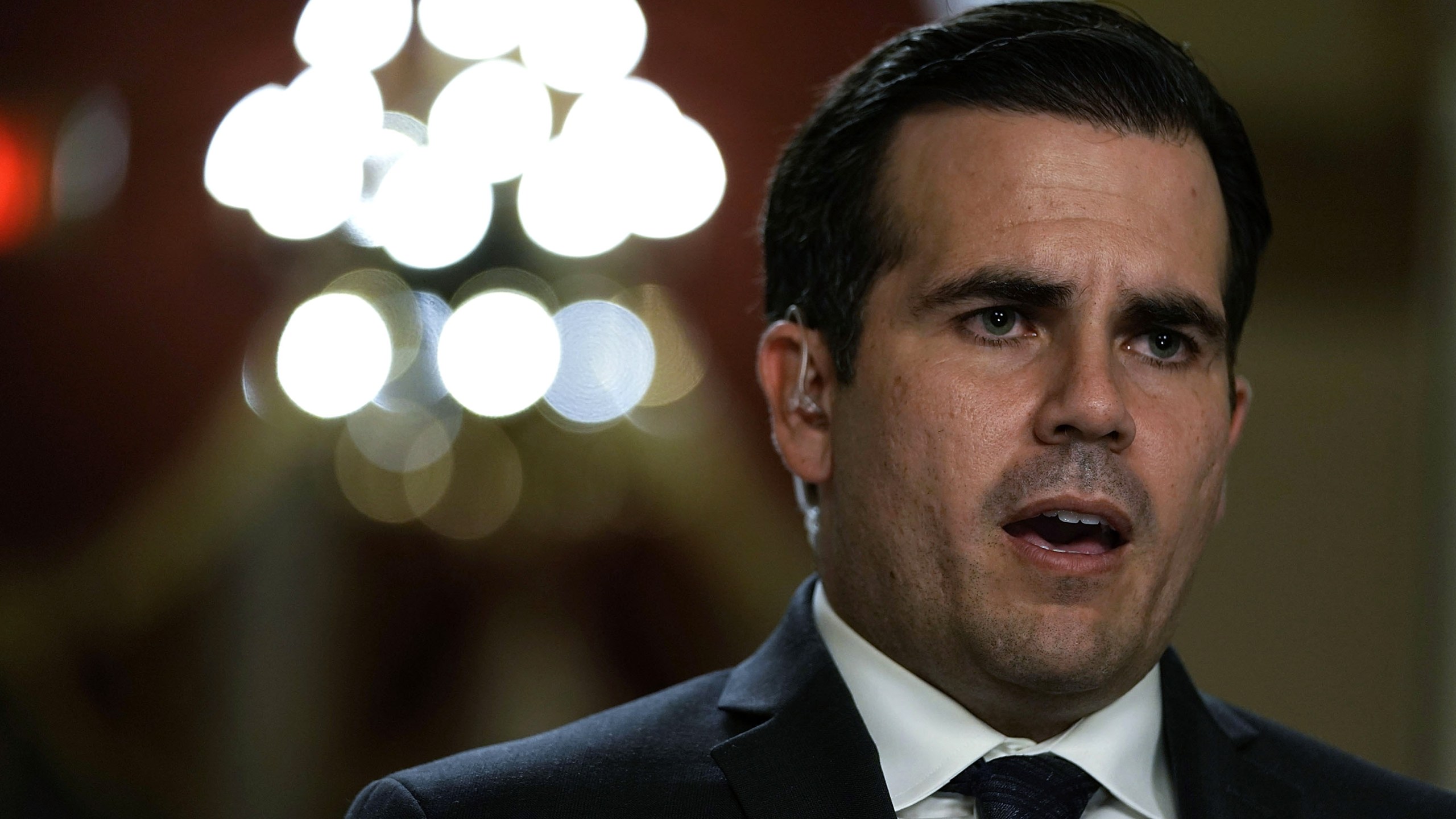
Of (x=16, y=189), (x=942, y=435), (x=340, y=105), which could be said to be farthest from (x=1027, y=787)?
(x=16, y=189)

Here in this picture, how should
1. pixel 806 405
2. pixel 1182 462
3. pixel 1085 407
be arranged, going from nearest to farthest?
pixel 1085 407
pixel 1182 462
pixel 806 405

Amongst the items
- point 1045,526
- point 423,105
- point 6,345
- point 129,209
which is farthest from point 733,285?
point 1045,526

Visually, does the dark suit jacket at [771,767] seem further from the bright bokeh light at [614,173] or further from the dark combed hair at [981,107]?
the bright bokeh light at [614,173]

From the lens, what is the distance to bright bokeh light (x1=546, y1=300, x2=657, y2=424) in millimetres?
3980

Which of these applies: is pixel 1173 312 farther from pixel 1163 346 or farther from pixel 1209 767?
pixel 1209 767

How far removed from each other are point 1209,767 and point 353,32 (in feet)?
9.34

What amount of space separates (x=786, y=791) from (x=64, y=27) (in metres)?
2.87

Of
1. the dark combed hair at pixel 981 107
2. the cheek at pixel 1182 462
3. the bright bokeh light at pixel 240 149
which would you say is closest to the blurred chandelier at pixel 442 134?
the bright bokeh light at pixel 240 149

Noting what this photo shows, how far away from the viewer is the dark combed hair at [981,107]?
6.08 ft

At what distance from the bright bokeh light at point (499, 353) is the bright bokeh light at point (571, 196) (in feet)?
0.61

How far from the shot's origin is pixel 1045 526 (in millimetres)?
1732

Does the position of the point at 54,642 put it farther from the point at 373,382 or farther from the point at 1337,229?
the point at 1337,229

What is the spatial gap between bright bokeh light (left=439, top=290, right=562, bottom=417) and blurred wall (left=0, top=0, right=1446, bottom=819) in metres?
0.13

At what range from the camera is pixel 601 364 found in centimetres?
407
